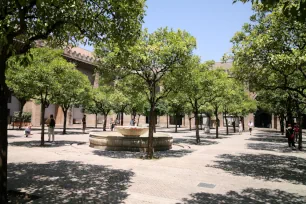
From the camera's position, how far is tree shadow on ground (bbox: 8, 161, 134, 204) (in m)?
5.98

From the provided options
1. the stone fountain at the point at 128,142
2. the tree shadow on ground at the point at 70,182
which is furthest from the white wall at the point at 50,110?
the tree shadow on ground at the point at 70,182

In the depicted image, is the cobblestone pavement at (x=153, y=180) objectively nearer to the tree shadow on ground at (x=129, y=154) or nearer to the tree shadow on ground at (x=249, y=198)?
the tree shadow on ground at (x=249, y=198)

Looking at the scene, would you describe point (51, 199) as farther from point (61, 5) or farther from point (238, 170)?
point (238, 170)

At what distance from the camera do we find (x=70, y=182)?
Result: 7.21 metres

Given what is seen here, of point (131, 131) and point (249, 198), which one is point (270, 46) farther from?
Result: point (131, 131)

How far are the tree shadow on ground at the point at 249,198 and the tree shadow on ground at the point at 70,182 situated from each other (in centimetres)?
177

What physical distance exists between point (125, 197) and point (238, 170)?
5350 mm

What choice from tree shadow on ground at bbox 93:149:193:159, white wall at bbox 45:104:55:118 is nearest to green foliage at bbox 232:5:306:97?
tree shadow on ground at bbox 93:149:193:159

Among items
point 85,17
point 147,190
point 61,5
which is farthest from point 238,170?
point 61,5

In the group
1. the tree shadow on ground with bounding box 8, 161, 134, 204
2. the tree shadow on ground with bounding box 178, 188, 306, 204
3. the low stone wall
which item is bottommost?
the tree shadow on ground with bounding box 178, 188, 306, 204

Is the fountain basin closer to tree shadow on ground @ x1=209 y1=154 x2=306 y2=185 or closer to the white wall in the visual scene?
tree shadow on ground @ x1=209 y1=154 x2=306 y2=185

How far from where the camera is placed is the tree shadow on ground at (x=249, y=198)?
6.06m

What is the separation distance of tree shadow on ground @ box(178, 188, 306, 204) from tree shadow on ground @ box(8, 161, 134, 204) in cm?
177

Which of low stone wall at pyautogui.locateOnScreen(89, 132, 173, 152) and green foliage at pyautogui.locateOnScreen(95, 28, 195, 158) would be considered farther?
low stone wall at pyautogui.locateOnScreen(89, 132, 173, 152)
